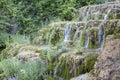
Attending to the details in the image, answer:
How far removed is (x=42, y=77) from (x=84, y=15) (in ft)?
14.1

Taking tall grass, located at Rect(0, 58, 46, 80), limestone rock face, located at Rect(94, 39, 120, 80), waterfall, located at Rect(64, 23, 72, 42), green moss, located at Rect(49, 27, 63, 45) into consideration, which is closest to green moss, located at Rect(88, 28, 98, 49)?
waterfall, located at Rect(64, 23, 72, 42)

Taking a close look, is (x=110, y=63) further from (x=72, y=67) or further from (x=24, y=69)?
(x=24, y=69)

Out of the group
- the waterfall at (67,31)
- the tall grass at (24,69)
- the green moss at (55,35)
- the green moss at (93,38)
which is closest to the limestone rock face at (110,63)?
the tall grass at (24,69)

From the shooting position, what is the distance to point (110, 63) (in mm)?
3840

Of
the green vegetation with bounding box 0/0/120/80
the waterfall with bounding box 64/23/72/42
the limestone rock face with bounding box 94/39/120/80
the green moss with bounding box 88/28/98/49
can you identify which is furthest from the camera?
the waterfall with bounding box 64/23/72/42

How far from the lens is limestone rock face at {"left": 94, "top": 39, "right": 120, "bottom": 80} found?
12.1ft

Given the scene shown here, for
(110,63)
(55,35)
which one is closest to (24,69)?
(110,63)

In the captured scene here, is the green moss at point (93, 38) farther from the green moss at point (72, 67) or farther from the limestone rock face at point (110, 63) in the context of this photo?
the limestone rock face at point (110, 63)

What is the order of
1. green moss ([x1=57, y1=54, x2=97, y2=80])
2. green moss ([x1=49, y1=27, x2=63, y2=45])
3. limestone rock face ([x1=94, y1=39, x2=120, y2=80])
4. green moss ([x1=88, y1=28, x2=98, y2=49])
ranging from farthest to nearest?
green moss ([x1=49, y1=27, x2=63, y2=45]) < green moss ([x1=88, y1=28, x2=98, y2=49]) < green moss ([x1=57, y1=54, x2=97, y2=80]) < limestone rock face ([x1=94, y1=39, x2=120, y2=80])

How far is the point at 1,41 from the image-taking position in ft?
33.9

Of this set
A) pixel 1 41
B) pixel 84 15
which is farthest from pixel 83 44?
pixel 1 41

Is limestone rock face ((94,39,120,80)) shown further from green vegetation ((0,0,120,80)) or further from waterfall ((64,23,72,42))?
waterfall ((64,23,72,42))

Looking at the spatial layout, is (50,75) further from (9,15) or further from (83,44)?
(9,15)

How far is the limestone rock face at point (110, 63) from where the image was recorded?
3699mm
